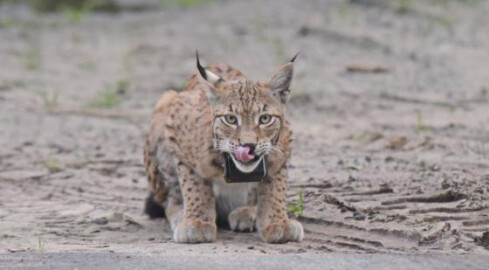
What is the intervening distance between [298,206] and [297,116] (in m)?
3.54

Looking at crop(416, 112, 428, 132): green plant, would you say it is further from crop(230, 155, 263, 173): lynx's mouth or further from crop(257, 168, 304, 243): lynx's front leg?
crop(230, 155, 263, 173): lynx's mouth

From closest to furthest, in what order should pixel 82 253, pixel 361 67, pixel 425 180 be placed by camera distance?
pixel 82 253, pixel 425 180, pixel 361 67

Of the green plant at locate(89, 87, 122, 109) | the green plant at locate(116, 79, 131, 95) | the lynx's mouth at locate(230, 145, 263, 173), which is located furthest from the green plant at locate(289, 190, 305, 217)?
the green plant at locate(116, 79, 131, 95)

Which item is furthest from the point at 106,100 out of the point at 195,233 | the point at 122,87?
the point at 195,233

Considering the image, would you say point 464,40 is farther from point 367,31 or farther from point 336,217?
point 336,217

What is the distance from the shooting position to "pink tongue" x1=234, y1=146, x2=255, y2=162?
5859 millimetres

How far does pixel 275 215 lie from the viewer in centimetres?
636

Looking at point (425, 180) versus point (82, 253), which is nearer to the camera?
point (82, 253)

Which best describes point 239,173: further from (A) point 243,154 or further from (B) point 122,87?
(B) point 122,87

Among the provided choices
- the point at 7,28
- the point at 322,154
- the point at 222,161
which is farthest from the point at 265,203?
the point at 7,28

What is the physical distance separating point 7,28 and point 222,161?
989cm

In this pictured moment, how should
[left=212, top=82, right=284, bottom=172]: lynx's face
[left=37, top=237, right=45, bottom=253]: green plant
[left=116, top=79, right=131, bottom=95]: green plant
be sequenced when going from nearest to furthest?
[left=37, top=237, right=45, bottom=253]: green plant, [left=212, top=82, right=284, bottom=172]: lynx's face, [left=116, top=79, right=131, bottom=95]: green plant

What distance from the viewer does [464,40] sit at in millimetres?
12820

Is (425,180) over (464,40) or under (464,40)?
under
